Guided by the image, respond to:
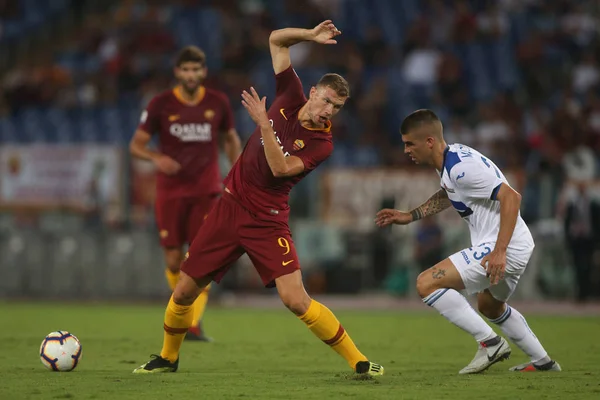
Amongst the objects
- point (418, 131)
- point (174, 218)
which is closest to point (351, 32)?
point (174, 218)

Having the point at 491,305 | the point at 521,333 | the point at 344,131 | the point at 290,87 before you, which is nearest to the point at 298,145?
the point at 290,87

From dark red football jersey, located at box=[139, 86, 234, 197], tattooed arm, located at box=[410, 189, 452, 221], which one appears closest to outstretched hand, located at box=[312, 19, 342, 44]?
tattooed arm, located at box=[410, 189, 452, 221]

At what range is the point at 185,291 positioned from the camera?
781cm

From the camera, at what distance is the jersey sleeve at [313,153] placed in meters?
7.56

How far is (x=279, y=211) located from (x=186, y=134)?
3246 mm

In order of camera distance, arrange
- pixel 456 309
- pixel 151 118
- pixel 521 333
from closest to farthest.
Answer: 1. pixel 456 309
2. pixel 521 333
3. pixel 151 118

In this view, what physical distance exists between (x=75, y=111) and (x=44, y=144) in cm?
193

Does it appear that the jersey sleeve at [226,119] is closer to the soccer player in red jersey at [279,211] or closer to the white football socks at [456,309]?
the soccer player in red jersey at [279,211]

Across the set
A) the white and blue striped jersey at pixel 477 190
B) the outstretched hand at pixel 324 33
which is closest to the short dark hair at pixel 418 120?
the white and blue striped jersey at pixel 477 190

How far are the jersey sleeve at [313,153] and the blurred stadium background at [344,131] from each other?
33.0ft

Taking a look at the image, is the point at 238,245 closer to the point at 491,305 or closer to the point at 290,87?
the point at 290,87

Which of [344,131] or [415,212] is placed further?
[344,131]

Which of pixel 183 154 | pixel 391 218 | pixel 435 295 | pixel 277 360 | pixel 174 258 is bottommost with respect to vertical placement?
pixel 277 360

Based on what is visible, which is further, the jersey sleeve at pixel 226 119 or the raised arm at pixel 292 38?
the jersey sleeve at pixel 226 119
